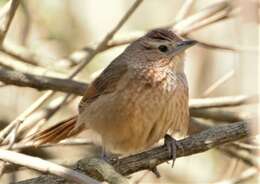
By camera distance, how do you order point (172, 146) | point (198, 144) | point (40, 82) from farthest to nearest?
1. point (40, 82)
2. point (172, 146)
3. point (198, 144)

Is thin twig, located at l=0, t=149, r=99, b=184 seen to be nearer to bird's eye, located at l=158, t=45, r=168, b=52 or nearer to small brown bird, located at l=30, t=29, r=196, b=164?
small brown bird, located at l=30, t=29, r=196, b=164

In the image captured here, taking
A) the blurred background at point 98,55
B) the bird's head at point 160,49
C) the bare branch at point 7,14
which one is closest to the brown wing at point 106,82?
the bird's head at point 160,49

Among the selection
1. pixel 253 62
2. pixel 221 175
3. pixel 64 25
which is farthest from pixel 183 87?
pixel 253 62

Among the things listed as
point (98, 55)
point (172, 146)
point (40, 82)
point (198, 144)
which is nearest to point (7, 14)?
point (40, 82)

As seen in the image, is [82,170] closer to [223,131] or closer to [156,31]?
[223,131]

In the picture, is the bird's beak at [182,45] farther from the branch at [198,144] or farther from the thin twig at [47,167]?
the thin twig at [47,167]

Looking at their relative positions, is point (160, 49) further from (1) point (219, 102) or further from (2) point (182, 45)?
(1) point (219, 102)

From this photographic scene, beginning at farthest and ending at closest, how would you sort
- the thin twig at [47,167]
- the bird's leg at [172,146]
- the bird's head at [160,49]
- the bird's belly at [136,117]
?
the bird's head at [160,49], the bird's belly at [136,117], the bird's leg at [172,146], the thin twig at [47,167]

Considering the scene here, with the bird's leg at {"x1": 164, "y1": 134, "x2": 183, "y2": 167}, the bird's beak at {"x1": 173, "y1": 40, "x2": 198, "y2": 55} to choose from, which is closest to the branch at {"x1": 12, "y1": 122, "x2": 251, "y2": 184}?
the bird's leg at {"x1": 164, "y1": 134, "x2": 183, "y2": 167}
